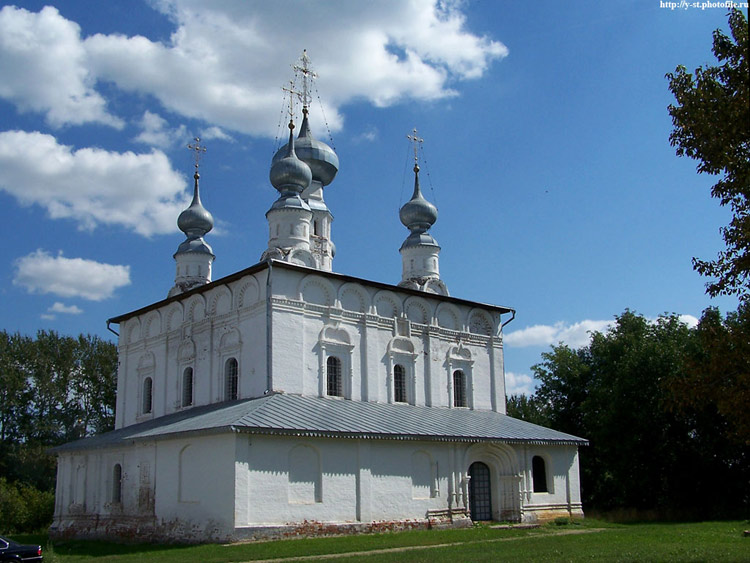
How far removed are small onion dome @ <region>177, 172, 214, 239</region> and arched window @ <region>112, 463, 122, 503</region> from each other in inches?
456

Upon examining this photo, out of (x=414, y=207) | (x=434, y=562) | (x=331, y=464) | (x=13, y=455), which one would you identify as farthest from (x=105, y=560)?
(x=13, y=455)

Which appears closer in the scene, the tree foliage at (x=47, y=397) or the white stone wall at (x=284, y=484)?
the white stone wall at (x=284, y=484)

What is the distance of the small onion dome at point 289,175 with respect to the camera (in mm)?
25453

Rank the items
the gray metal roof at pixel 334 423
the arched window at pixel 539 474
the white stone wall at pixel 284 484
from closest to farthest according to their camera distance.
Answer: the white stone wall at pixel 284 484, the gray metal roof at pixel 334 423, the arched window at pixel 539 474

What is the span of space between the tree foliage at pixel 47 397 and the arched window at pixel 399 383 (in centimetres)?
2094

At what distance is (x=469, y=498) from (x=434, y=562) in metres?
10.0

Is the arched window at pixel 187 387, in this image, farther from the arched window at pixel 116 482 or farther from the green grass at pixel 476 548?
the green grass at pixel 476 548

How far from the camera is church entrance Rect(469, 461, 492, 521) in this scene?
21.6 meters

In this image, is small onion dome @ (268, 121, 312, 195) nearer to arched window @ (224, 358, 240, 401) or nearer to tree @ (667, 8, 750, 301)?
arched window @ (224, 358, 240, 401)

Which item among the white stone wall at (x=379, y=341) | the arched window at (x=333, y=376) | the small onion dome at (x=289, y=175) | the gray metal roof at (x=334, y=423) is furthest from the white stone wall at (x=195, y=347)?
the small onion dome at (x=289, y=175)

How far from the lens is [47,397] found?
38.2 meters

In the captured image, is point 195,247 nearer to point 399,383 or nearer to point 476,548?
point 399,383

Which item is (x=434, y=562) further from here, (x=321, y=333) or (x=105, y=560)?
(x=321, y=333)

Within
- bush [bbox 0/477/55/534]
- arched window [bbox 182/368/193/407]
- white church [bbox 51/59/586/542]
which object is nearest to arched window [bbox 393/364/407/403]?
white church [bbox 51/59/586/542]
